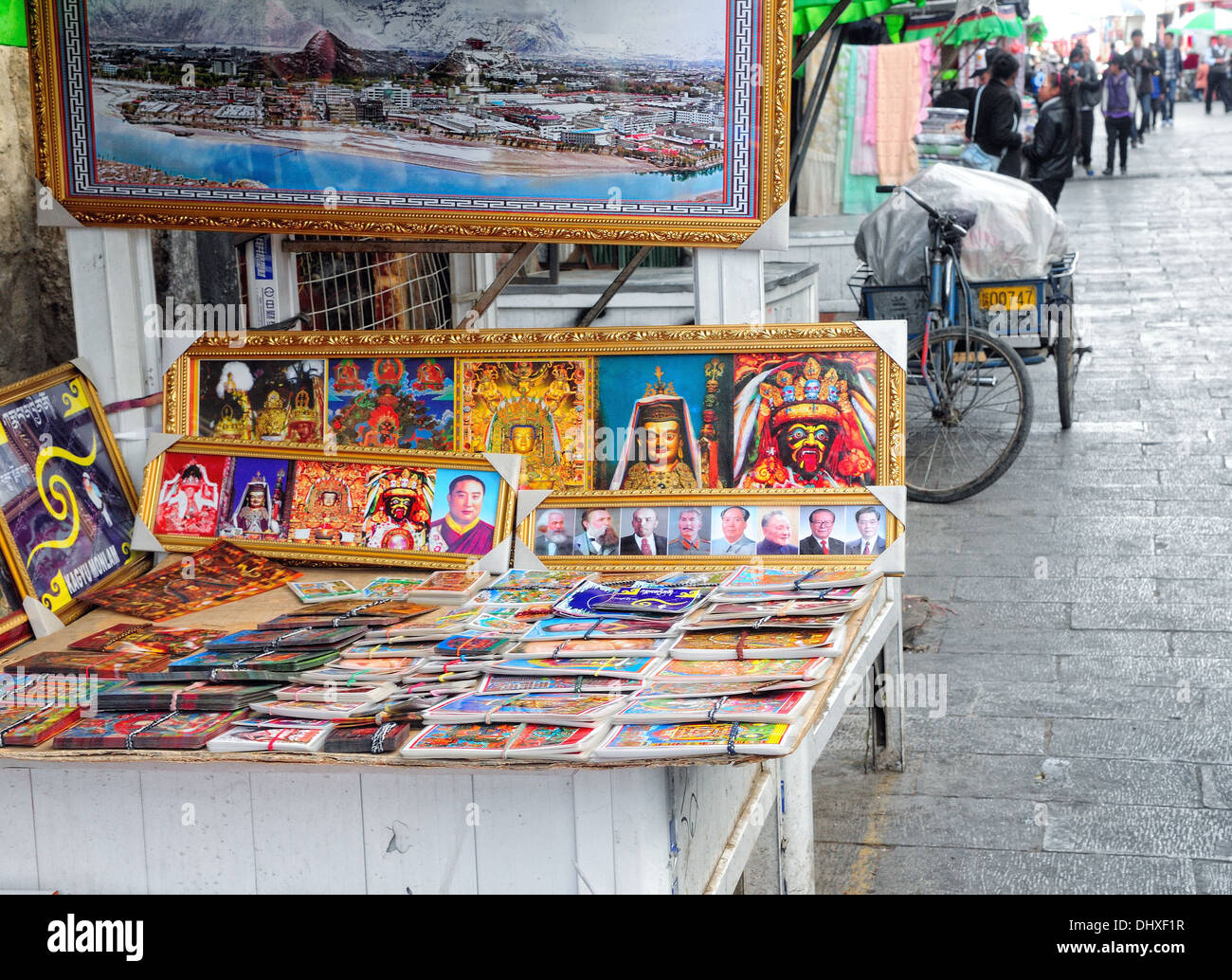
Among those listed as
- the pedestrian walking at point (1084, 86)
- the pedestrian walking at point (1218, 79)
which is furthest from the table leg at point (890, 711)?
the pedestrian walking at point (1218, 79)

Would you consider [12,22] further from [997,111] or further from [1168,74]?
[1168,74]

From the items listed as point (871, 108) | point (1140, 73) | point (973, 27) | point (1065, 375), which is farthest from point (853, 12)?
point (1140, 73)

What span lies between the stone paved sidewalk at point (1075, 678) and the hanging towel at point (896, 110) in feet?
15.1

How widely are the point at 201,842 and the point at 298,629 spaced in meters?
0.61

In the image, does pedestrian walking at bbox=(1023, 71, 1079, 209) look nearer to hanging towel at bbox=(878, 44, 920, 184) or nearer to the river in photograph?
hanging towel at bbox=(878, 44, 920, 184)

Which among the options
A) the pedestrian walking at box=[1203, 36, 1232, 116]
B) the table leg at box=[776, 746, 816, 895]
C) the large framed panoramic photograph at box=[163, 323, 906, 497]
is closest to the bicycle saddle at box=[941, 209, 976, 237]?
the large framed panoramic photograph at box=[163, 323, 906, 497]

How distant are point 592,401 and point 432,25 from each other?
1077mm

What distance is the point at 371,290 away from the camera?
6.19 meters

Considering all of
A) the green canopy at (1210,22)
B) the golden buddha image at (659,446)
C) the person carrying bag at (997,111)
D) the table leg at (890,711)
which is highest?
the green canopy at (1210,22)

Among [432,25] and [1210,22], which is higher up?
[1210,22]

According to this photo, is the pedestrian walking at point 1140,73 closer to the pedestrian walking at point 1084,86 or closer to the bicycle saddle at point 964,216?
the pedestrian walking at point 1084,86

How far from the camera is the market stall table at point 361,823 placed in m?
2.48

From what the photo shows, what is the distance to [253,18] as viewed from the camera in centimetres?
367

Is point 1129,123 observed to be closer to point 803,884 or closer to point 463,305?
point 463,305
